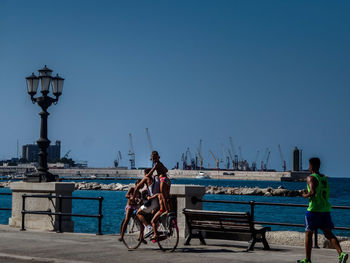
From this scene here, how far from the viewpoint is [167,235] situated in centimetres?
1284

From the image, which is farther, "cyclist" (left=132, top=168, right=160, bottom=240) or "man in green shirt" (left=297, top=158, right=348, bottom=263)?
"cyclist" (left=132, top=168, right=160, bottom=240)

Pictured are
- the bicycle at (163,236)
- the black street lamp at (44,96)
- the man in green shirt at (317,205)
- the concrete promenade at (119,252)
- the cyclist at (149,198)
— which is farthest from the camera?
the black street lamp at (44,96)

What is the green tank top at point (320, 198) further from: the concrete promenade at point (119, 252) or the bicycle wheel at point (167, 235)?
the bicycle wheel at point (167, 235)

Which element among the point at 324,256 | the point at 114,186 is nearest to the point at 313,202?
the point at 324,256

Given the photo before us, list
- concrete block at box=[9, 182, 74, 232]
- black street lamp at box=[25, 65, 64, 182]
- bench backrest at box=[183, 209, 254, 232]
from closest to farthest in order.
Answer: bench backrest at box=[183, 209, 254, 232]
concrete block at box=[9, 182, 74, 232]
black street lamp at box=[25, 65, 64, 182]

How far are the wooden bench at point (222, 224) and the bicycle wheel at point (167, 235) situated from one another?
0.94 metres

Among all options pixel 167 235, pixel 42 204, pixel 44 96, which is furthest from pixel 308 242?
pixel 44 96

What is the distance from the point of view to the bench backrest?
13141 millimetres

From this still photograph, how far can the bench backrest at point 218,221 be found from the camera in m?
13.1

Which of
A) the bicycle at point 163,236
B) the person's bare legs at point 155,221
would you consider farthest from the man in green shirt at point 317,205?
the person's bare legs at point 155,221

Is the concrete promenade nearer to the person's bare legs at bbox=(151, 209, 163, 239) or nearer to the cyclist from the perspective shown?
the person's bare legs at bbox=(151, 209, 163, 239)

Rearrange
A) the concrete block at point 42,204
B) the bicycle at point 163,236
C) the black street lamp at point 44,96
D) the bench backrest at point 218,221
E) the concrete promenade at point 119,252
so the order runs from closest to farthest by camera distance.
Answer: the concrete promenade at point 119,252
the bicycle at point 163,236
the bench backrest at point 218,221
the concrete block at point 42,204
the black street lamp at point 44,96

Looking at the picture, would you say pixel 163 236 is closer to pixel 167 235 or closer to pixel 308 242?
pixel 167 235

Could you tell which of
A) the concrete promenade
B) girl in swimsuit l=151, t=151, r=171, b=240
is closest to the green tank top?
the concrete promenade
